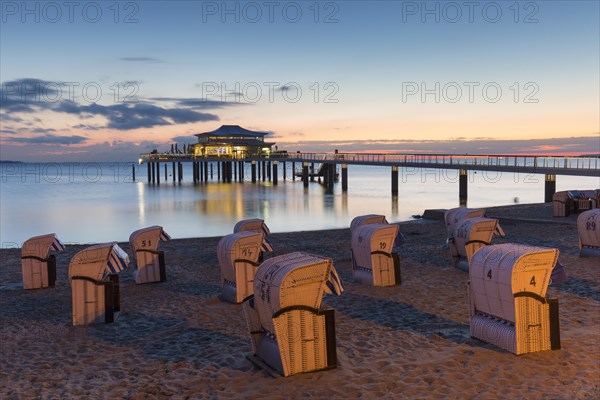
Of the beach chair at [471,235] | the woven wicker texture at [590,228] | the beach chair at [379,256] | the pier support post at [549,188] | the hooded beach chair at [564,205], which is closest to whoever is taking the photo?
the beach chair at [379,256]

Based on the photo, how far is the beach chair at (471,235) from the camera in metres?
12.9

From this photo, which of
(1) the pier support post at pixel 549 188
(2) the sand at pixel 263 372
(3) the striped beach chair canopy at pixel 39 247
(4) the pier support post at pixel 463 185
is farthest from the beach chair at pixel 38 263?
(4) the pier support post at pixel 463 185

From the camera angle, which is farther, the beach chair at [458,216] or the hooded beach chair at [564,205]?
the hooded beach chair at [564,205]

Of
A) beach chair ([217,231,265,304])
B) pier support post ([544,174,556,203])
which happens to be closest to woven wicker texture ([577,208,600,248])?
beach chair ([217,231,265,304])

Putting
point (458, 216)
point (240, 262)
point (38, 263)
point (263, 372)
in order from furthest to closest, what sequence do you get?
1. point (458, 216)
2. point (38, 263)
3. point (240, 262)
4. point (263, 372)

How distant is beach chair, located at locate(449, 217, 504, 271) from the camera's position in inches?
509

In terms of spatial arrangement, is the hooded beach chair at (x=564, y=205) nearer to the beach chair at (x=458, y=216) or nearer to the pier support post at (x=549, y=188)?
the beach chair at (x=458, y=216)

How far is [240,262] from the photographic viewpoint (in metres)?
10.6

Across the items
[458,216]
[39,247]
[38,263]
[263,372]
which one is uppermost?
[458,216]

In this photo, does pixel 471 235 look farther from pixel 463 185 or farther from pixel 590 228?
pixel 463 185

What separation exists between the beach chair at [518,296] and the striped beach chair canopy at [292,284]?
2.12m

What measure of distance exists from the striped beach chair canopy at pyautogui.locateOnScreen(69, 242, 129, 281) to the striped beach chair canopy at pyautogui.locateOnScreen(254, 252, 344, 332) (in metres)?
3.78

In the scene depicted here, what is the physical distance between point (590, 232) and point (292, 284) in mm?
11243

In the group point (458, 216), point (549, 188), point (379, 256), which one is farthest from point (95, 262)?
point (549, 188)
